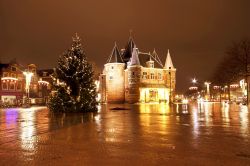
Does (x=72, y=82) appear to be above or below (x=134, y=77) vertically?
below

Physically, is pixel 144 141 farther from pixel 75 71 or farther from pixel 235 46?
pixel 235 46

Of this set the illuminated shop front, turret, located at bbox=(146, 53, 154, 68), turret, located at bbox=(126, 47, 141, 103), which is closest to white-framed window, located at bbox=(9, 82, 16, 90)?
turret, located at bbox=(126, 47, 141, 103)

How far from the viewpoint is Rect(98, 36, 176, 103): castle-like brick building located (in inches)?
3184

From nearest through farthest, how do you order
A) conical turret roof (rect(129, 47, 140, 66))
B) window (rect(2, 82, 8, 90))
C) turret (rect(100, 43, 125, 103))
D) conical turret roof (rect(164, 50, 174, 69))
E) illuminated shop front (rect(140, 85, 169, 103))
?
window (rect(2, 82, 8, 90)), conical turret roof (rect(129, 47, 140, 66)), illuminated shop front (rect(140, 85, 169, 103)), turret (rect(100, 43, 125, 103)), conical turret roof (rect(164, 50, 174, 69))

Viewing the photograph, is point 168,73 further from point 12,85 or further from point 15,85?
point 12,85

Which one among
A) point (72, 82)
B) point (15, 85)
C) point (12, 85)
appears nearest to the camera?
point (72, 82)

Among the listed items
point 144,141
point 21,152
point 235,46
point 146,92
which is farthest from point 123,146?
point 146,92

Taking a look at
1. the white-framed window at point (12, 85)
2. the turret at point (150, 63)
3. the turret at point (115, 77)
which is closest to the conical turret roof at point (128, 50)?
the turret at point (115, 77)

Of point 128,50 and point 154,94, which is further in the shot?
point 128,50

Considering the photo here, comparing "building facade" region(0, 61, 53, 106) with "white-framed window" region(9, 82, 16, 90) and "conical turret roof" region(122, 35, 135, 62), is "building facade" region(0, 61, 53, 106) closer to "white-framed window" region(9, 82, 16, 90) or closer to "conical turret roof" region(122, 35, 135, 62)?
"white-framed window" region(9, 82, 16, 90)

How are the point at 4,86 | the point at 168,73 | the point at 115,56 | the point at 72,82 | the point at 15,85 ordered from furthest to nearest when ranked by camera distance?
the point at 168,73 → the point at 115,56 → the point at 15,85 → the point at 4,86 → the point at 72,82

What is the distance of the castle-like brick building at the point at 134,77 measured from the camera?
265 feet

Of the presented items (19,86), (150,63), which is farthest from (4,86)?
(150,63)

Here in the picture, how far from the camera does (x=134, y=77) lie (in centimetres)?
8069
